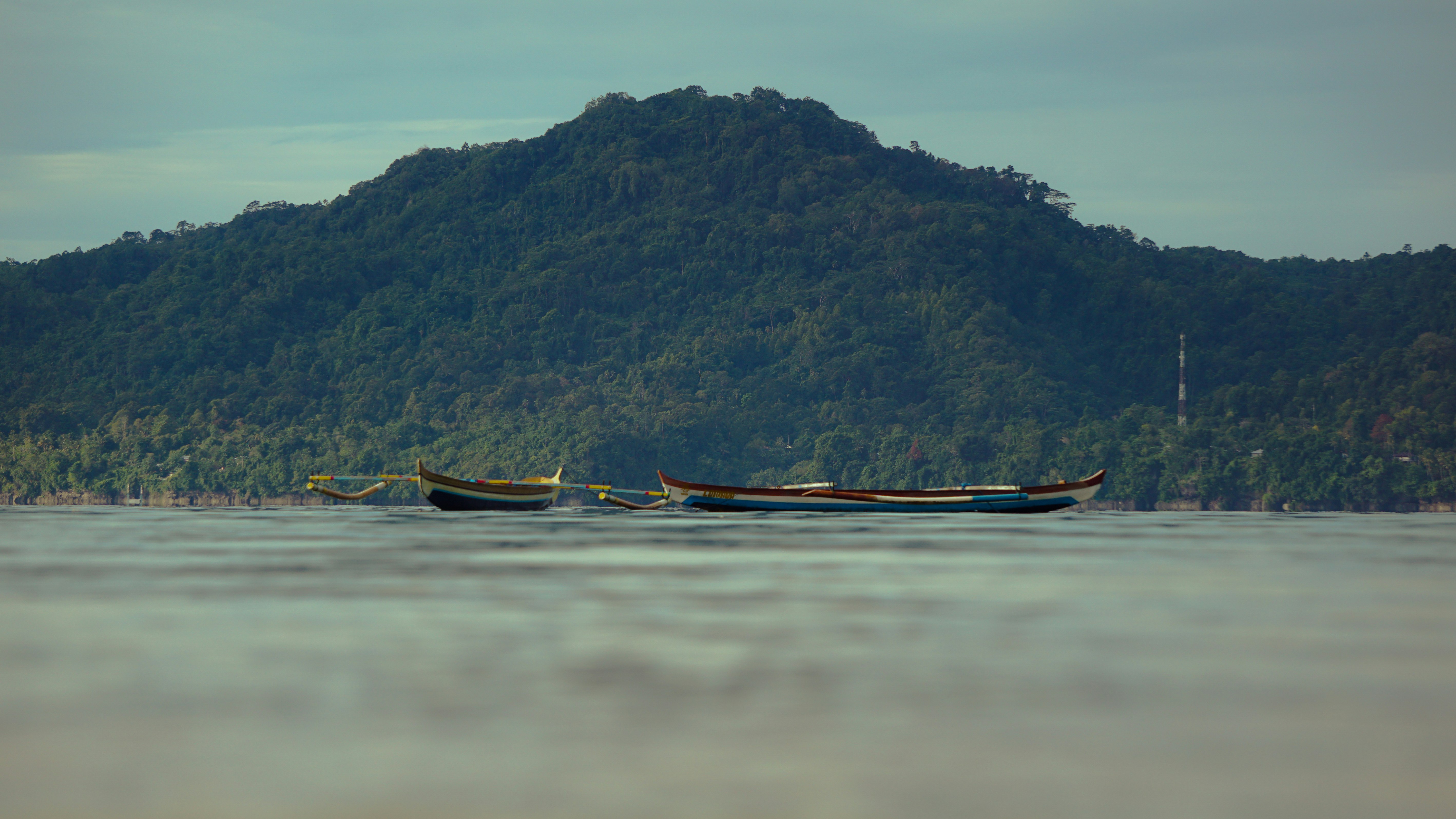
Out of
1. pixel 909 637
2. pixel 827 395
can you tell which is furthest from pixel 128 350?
pixel 909 637

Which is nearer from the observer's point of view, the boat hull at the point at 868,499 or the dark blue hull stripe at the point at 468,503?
the boat hull at the point at 868,499

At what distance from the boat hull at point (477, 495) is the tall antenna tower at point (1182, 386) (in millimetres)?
79392

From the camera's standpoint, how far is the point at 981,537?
53.5 meters

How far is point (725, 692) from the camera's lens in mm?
16562

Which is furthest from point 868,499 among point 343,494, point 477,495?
point 343,494

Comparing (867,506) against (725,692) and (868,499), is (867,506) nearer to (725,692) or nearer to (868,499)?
(868,499)

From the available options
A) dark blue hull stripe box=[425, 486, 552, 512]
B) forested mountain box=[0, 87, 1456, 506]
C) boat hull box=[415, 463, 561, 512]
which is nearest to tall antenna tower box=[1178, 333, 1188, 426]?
forested mountain box=[0, 87, 1456, 506]

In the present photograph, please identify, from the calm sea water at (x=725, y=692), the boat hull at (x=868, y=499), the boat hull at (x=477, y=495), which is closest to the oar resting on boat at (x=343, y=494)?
the boat hull at (x=477, y=495)

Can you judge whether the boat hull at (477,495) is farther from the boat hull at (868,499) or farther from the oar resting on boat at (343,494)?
the boat hull at (868,499)

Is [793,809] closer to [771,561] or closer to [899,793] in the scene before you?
[899,793]

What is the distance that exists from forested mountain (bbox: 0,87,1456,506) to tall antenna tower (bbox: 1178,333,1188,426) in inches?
55.5

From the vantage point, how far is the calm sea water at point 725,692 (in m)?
12.0

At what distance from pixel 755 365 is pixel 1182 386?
4512 centimetres

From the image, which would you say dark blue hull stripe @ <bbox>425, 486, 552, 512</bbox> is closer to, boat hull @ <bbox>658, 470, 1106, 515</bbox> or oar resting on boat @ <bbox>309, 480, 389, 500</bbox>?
oar resting on boat @ <bbox>309, 480, 389, 500</bbox>
